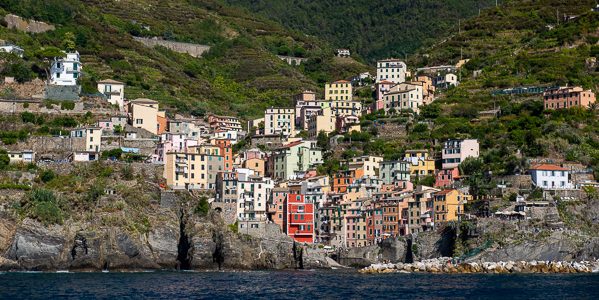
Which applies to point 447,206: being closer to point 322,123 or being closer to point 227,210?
point 227,210

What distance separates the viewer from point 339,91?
125m

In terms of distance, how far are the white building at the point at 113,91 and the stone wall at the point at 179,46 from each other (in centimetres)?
3888

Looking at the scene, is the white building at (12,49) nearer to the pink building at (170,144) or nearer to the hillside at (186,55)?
the hillside at (186,55)

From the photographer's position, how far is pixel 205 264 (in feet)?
287

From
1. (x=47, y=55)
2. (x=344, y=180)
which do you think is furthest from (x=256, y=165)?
(x=47, y=55)

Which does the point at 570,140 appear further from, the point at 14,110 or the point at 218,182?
the point at 14,110

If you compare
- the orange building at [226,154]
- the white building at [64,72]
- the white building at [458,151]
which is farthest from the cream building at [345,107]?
the white building at [64,72]

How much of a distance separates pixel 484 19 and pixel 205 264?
74.4 meters

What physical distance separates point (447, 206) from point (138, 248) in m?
24.4

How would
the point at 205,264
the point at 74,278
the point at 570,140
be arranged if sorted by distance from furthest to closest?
the point at 570,140 → the point at 205,264 → the point at 74,278

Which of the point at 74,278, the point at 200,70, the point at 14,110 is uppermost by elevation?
the point at 200,70

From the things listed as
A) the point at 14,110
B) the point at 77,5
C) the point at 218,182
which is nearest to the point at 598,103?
the point at 218,182

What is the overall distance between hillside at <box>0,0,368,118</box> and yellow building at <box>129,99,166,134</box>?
5976 millimetres

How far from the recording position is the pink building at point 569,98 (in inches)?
4294
